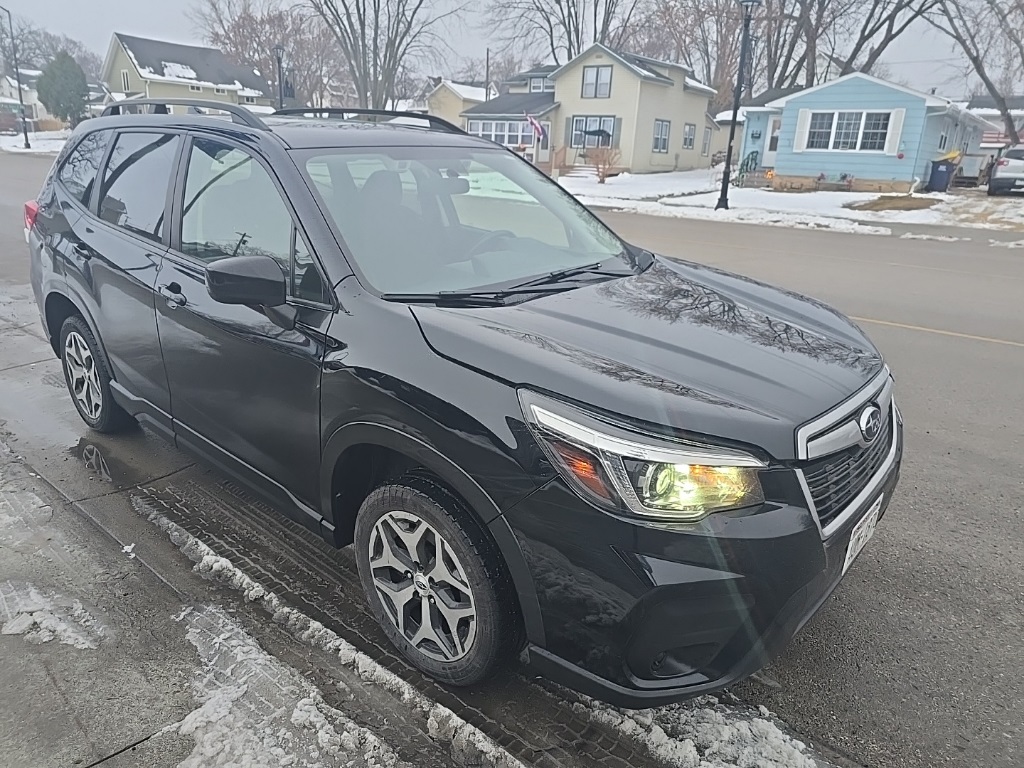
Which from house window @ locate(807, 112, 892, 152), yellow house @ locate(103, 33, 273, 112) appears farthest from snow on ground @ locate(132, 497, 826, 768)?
yellow house @ locate(103, 33, 273, 112)

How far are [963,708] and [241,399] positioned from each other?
9.36ft

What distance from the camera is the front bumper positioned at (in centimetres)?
193

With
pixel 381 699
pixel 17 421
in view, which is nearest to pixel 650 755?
pixel 381 699

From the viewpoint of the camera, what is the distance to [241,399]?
2.99 m

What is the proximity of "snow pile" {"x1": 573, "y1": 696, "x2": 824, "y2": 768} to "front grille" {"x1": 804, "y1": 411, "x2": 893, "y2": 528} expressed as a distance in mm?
740

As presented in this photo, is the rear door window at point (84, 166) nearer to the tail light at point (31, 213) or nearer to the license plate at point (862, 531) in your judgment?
the tail light at point (31, 213)

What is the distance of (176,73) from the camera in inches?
2425

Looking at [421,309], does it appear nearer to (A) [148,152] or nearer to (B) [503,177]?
(B) [503,177]

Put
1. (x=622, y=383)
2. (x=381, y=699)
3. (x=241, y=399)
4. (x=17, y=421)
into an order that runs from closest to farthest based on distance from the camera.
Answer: (x=622, y=383), (x=381, y=699), (x=241, y=399), (x=17, y=421)

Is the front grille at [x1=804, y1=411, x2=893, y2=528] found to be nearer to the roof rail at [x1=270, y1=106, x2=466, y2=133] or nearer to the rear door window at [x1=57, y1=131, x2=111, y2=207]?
the roof rail at [x1=270, y1=106, x2=466, y2=133]

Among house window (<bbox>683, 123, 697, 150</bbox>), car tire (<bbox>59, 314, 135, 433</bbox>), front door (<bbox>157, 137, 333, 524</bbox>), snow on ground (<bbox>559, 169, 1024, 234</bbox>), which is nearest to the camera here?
front door (<bbox>157, 137, 333, 524</bbox>)

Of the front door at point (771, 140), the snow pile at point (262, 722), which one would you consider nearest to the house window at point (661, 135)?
the front door at point (771, 140)

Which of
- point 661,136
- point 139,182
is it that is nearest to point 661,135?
point 661,136

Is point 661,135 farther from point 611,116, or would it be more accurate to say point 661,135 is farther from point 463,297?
point 463,297
